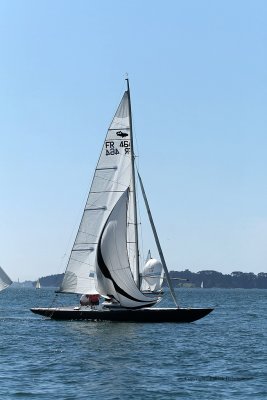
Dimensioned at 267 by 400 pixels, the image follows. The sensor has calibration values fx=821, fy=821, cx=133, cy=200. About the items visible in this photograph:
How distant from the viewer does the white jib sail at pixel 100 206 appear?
59.2 m

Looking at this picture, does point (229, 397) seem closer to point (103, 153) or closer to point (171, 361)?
point (171, 361)

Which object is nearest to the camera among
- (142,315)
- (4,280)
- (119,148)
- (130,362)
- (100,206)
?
(130,362)

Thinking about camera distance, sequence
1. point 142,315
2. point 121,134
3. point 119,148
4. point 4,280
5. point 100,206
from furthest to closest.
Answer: point 4,280 < point 121,134 < point 119,148 < point 100,206 < point 142,315

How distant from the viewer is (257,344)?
48.9m

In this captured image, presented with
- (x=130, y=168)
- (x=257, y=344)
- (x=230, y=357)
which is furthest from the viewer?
(x=130, y=168)

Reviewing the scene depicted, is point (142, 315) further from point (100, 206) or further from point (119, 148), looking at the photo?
point (119, 148)

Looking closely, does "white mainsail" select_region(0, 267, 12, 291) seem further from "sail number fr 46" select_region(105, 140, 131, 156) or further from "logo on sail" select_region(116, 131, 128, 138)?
"logo on sail" select_region(116, 131, 128, 138)

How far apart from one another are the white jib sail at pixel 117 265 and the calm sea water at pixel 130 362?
6.06 ft

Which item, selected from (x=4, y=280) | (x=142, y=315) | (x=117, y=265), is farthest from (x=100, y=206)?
(x=4, y=280)

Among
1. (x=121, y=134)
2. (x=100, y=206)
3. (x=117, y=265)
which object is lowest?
(x=117, y=265)

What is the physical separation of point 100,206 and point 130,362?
22.9 metres

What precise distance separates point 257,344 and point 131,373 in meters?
16.6

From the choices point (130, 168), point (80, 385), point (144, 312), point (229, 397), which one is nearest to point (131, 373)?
point (80, 385)

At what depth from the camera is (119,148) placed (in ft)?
198
